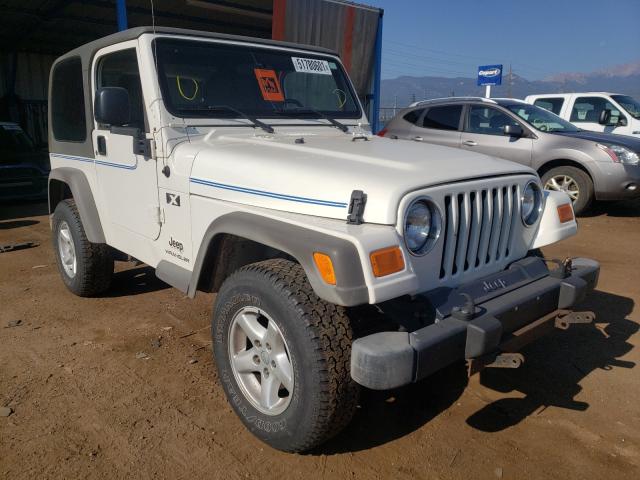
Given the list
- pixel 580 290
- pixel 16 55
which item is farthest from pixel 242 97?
pixel 16 55

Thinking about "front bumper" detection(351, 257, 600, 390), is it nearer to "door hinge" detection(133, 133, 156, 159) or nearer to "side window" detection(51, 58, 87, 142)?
"door hinge" detection(133, 133, 156, 159)

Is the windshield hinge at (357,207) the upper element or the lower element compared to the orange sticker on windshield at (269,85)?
lower

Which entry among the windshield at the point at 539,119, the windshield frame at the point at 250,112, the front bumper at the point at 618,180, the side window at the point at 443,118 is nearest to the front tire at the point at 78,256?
the windshield frame at the point at 250,112

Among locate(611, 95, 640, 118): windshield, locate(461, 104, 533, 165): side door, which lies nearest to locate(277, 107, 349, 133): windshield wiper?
locate(461, 104, 533, 165): side door

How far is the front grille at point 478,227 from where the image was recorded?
2430mm

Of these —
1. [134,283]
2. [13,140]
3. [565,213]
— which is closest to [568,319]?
[565,213]

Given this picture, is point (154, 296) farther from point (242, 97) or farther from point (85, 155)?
point (242, 97)

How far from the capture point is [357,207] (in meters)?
2.23

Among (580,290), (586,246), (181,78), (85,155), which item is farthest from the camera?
(586,246)

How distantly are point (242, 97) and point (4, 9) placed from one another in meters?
10.7

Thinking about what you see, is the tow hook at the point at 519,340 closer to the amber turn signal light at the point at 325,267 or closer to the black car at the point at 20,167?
the amber turn signal light at the point at 325,267

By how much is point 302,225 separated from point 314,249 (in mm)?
203

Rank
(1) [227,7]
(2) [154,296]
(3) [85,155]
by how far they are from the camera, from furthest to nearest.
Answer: (1) [227,7], (2) [154,296], (3) [85,155]

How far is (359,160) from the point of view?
2643mm
